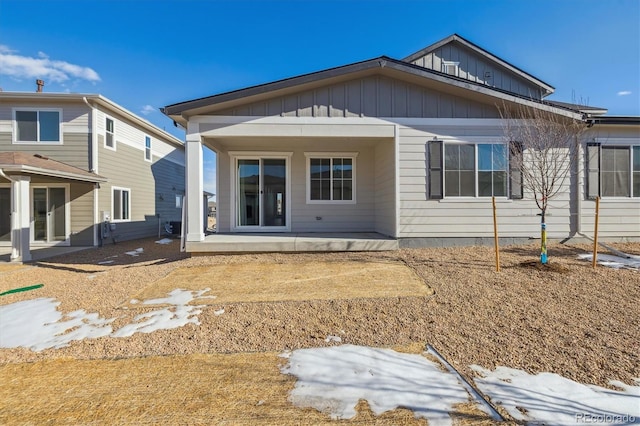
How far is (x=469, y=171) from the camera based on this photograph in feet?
22.9

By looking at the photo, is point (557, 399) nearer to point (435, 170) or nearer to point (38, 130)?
point (435, 170)

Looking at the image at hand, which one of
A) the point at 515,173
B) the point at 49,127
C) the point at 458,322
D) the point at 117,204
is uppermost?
the point at 49,127

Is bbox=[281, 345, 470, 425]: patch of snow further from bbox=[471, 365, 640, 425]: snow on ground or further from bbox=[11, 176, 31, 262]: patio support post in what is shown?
bbox=[11, 176, 31, 262]: patio support post

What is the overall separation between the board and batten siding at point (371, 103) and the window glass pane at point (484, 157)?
0.73m

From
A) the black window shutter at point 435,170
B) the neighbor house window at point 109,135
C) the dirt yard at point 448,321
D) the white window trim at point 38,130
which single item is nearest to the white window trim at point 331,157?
the black window shutter at point 435,170

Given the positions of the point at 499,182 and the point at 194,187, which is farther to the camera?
the point at 499,182

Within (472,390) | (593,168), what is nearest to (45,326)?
(472,390)

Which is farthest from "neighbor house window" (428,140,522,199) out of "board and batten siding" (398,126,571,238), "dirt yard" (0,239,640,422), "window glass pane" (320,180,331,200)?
"window glass pane" (320,180,331,200)

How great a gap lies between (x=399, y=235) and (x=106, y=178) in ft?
34.4

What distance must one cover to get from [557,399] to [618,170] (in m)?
8.00

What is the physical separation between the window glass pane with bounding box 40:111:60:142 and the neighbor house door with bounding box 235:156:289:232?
6678 millimetres

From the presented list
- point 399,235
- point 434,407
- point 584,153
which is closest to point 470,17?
point 584,153

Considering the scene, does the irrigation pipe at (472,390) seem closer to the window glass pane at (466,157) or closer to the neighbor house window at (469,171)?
the neighbor house window at (469,171)

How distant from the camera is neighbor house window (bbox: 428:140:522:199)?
6941 mm
